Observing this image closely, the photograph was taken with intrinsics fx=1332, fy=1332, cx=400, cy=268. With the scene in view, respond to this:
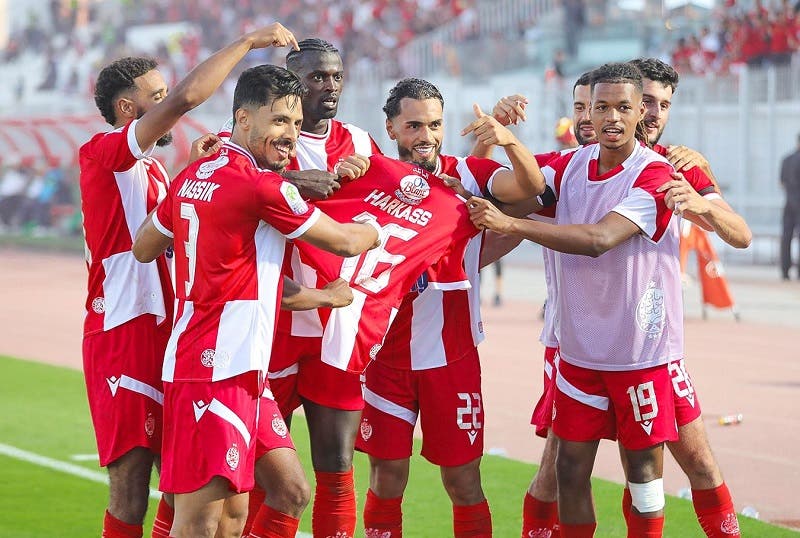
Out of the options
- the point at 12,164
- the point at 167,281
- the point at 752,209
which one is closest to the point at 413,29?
the point at 12,164

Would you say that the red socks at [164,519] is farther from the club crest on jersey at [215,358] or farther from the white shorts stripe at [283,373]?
the club crest on jersey at [215,358]

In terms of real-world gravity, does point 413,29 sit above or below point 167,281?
above

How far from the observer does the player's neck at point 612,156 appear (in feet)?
17.3

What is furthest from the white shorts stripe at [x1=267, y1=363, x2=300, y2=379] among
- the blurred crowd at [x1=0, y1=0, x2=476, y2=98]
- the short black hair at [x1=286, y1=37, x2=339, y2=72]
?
the blurred crowd at [x1=0, y1=0, x2=476, y2=98]

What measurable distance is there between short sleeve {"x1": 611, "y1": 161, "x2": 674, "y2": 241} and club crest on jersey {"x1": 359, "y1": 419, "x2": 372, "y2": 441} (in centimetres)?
137

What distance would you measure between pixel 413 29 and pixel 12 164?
928 centimetres

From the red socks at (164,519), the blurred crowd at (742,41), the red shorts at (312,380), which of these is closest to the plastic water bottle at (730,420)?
the red shorts at (312,380)

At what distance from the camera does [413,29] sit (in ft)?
98.2

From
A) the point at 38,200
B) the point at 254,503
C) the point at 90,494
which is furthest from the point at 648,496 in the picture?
the point at 38,200

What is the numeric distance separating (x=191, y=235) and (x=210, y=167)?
245mm

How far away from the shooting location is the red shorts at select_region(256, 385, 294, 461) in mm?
4801

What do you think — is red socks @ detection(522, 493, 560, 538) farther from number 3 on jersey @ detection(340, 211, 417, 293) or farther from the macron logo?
the macron logo

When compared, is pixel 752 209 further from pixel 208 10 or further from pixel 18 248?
pixel 208 10

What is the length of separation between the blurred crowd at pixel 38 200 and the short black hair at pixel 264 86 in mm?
23797
